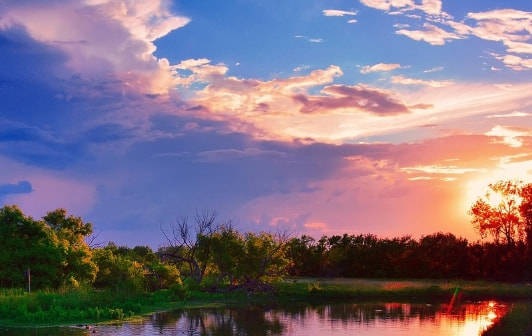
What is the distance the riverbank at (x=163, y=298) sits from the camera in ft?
111

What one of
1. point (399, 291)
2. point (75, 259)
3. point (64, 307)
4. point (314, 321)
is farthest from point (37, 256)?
point (399, 291)

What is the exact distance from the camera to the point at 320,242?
8500cm

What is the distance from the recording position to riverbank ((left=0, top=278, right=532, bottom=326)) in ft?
111

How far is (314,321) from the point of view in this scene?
36.7m

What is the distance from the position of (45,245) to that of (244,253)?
685 inches

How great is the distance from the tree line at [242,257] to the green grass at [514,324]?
20556 mm

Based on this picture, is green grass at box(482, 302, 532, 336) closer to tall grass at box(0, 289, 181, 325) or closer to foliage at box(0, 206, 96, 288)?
→ tall grass at box(0, 289, 181, 325)

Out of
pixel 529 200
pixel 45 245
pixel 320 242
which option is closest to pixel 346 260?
pixel 320 242

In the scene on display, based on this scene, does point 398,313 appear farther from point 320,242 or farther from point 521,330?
point 320,242

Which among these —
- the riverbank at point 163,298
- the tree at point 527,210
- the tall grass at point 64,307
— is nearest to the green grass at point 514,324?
the riverbank at point 163,298

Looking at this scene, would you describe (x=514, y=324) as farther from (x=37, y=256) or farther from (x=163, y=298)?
(x=37, y=256)

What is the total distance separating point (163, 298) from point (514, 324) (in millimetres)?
25483

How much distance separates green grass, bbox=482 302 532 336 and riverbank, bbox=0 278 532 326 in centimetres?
1243

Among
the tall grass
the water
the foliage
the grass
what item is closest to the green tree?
the foliage
